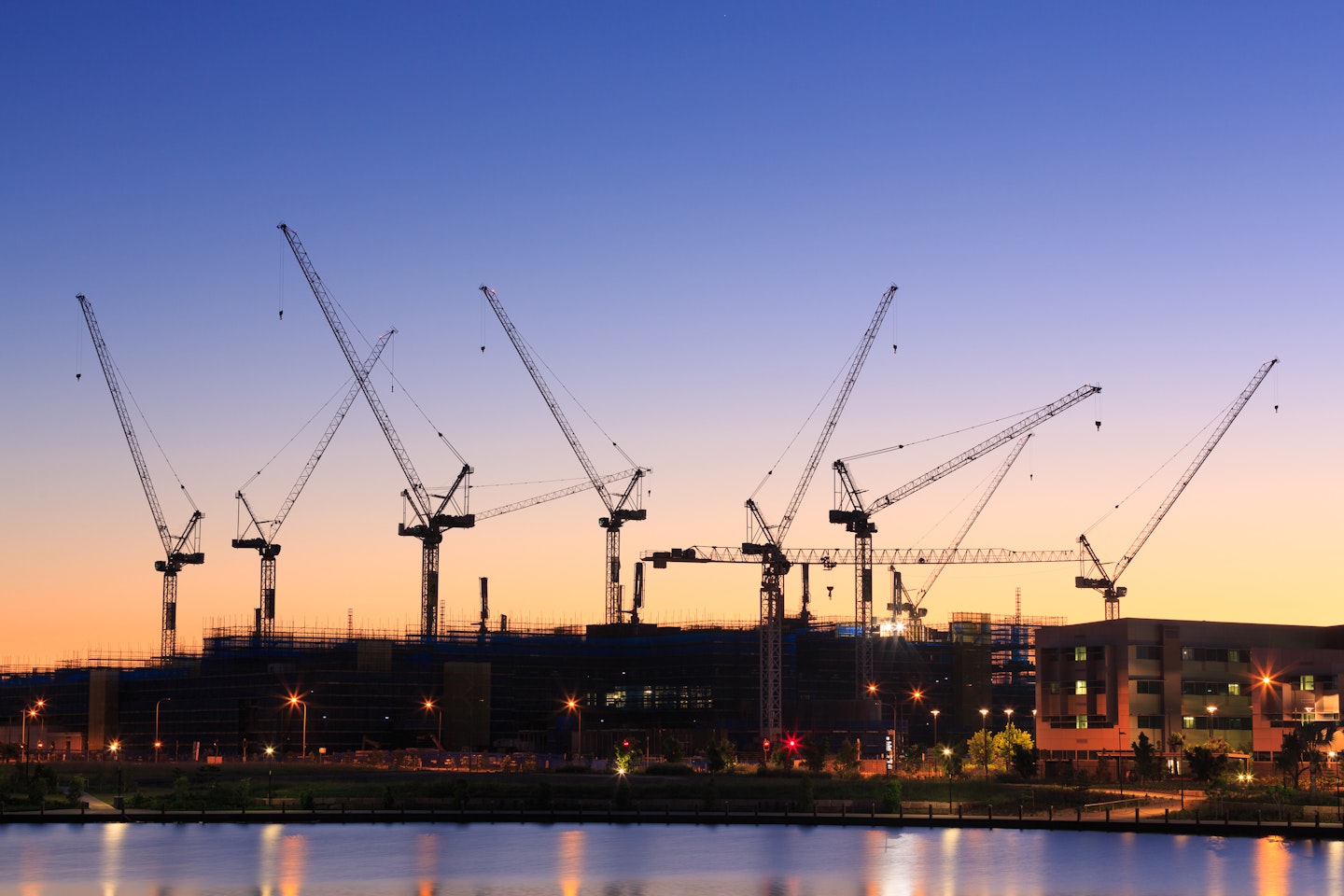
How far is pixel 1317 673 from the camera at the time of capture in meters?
169

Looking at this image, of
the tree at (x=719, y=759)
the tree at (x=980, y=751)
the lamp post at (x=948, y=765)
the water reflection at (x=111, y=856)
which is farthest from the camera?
the tree at (x=980, y=751)

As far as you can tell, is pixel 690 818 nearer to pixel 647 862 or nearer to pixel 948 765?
pixel 647 862

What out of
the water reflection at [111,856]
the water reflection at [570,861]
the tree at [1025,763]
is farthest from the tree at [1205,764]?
the water reflection at [111,856]

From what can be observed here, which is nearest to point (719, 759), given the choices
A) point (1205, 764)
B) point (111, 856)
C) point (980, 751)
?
point (980, 751)

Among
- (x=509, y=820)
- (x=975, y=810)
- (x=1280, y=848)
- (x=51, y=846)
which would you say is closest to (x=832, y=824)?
(x=975, y=810)

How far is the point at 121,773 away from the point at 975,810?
243 ft

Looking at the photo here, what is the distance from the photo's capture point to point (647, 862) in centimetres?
10100

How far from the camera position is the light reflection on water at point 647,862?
8756 centimetres

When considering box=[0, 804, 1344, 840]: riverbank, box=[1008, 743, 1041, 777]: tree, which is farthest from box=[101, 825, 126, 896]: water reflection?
box=[1008, 743, 1041, 777]: tree

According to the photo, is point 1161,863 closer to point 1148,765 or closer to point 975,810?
point 975,810

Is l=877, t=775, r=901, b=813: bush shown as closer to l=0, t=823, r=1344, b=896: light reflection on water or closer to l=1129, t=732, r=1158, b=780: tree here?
l=0, t=823, r=1344, b=896: light reflection on water

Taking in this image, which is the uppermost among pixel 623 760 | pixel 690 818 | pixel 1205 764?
pixel 1205 764

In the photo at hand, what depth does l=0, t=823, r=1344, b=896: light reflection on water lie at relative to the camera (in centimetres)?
8756

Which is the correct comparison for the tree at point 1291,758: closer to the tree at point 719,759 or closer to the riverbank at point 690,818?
the riverbank at point 690,818
